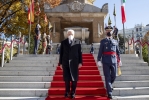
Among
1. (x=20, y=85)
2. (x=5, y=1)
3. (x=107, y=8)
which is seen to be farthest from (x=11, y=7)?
(x=20, y=85)

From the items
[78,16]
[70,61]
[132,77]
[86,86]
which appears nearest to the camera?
[70,61]

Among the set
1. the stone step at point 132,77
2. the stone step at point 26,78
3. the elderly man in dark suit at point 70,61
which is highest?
the elderly man in dark suit at point 70,61

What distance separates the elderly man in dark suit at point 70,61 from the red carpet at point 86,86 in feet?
1.47

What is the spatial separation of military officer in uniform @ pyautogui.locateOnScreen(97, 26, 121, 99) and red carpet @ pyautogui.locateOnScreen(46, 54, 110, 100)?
1.70ft

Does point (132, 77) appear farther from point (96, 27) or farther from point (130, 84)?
point (96, 27)

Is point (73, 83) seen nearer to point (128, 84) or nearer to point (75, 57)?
point (75, 57)

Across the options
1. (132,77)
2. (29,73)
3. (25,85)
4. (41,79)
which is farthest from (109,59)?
(29,73)

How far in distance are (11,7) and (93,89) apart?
18.5m

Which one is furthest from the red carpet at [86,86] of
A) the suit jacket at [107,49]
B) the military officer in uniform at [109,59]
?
the suit jacket at [107,49]

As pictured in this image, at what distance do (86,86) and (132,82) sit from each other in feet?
5.55

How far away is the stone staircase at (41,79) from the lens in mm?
5914

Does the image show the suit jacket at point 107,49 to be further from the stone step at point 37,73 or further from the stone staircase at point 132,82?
the stone step at point 37,73

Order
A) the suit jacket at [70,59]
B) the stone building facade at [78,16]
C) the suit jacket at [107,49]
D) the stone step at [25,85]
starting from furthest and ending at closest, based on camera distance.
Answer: the stone building facade at [78,16] < the stone step at [25,85] < the suit jacket at [107,49] < the suit jacket at [70,59]

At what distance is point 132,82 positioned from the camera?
21.6 feet
